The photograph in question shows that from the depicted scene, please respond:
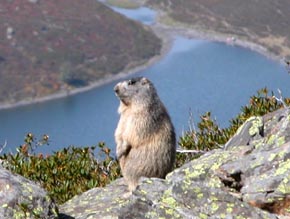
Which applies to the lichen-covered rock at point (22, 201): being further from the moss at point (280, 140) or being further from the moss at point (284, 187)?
the moss at point (280, 140)

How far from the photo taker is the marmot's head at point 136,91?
383 inches

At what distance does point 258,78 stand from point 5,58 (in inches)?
3022

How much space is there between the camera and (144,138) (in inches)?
366

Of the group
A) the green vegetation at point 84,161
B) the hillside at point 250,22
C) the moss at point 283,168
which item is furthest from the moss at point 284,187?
the hillside at point 250,22

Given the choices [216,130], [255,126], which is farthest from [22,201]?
[216,130]

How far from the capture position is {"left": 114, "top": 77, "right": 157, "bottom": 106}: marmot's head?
9.73 meters

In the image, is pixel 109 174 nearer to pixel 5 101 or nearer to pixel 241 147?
pixel 241 147

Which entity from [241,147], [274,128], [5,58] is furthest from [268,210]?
[5,58]

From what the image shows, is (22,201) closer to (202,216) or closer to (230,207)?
(202,216)

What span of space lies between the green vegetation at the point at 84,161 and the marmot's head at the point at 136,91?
1.44 m

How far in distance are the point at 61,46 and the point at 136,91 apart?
174110 mm

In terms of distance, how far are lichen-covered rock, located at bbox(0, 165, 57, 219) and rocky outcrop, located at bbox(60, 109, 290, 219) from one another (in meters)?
0.56

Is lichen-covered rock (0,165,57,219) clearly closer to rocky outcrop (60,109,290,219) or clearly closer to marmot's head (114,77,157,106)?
rocky outcrop (60,109,290,219)

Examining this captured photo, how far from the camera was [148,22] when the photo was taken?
19575 cm
